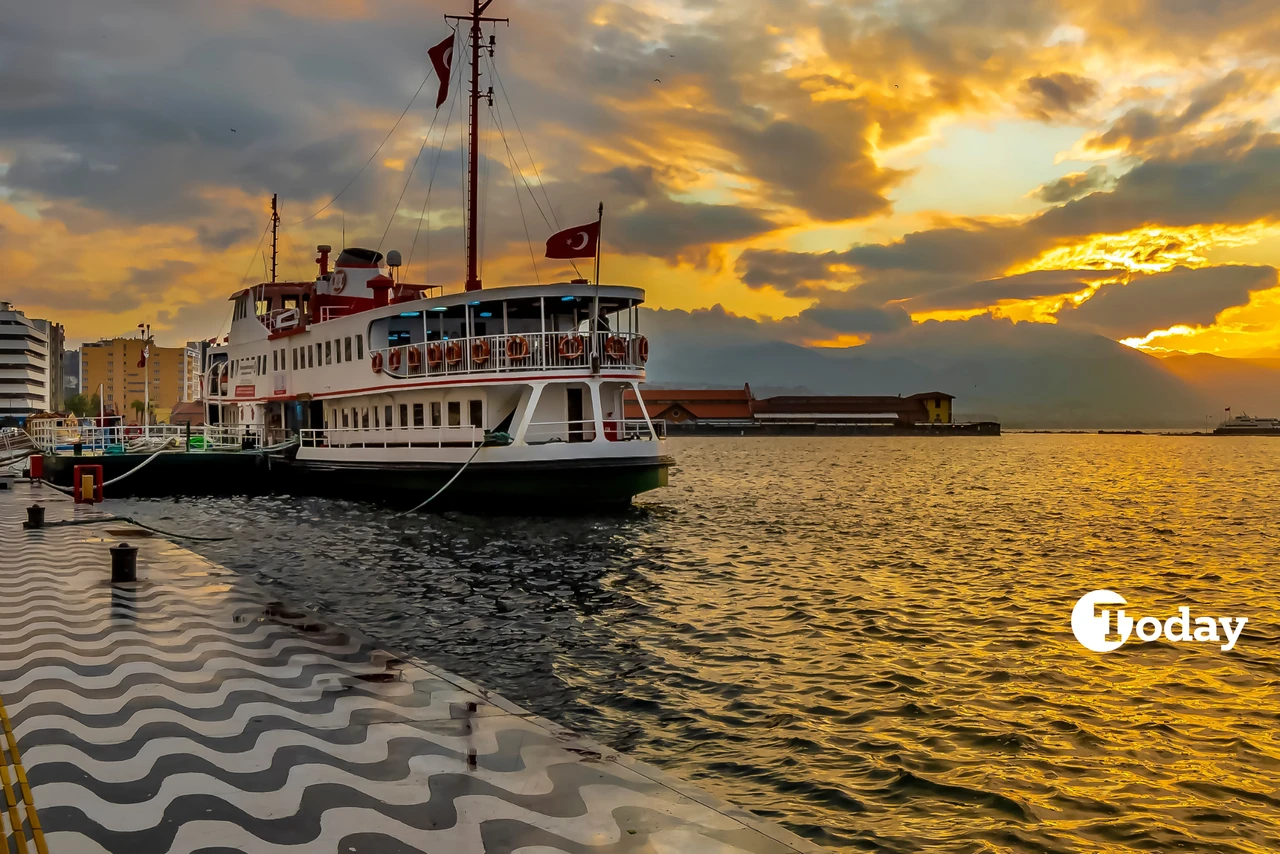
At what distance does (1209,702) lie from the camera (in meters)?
10.4

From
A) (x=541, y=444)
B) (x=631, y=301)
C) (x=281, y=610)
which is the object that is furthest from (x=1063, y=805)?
(x=631, y=301)

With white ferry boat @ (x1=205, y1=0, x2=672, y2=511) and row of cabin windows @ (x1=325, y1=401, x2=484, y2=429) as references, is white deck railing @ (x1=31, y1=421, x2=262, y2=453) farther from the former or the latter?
row of cabin windows @ (x1=325, y1=401, x2=484, y2=429)

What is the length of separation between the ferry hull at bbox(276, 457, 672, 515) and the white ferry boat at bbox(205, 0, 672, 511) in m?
0.04

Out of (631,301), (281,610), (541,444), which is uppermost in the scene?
(631,301)

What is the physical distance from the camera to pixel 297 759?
6.60 m

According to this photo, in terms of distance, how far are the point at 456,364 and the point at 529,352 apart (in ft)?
9.77

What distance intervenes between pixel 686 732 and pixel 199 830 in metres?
4.90

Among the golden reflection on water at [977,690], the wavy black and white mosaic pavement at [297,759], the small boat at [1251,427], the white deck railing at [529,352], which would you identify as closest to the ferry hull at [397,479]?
the golden reflection on water at [977,690]

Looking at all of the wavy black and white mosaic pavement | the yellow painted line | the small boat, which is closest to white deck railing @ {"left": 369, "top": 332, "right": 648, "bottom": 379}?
the wavy black and white mosaic pavement

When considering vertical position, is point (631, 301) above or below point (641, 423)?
above

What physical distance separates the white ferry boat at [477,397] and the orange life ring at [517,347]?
0.03 m

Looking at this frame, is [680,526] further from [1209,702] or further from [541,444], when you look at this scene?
[1209,702]

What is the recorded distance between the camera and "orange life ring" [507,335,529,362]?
26.3 metres

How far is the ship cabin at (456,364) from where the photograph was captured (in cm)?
2641
